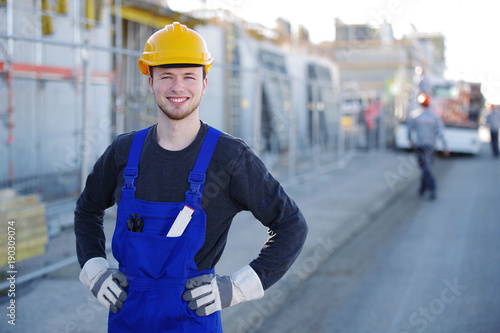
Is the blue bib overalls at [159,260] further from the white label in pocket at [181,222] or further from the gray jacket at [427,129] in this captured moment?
the gray jacket at [427,129]

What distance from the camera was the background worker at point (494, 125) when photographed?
61.5 ft

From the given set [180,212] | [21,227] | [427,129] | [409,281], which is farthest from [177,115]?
[427,129]

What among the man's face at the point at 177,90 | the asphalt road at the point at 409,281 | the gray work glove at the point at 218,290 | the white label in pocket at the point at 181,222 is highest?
the man's face at the point at 177,90

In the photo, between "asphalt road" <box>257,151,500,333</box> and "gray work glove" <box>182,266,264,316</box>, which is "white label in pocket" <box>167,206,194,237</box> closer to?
"gray work glove" <box>182,266,264,316</box>

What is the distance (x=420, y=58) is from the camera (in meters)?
33.2

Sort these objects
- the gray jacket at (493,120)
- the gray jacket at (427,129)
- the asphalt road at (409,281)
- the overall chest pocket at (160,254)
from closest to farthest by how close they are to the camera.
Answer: the overall chest pocket at (160,254) < the asphalt road at (409,281) < the gray jacket at (427,129) < the gray jacket at (493,120)

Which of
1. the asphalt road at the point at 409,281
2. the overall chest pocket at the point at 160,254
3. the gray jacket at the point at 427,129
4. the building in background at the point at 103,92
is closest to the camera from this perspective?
the overall chest pocket at the point at 160,254

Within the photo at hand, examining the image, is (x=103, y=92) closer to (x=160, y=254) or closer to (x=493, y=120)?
(x=160, y=254)

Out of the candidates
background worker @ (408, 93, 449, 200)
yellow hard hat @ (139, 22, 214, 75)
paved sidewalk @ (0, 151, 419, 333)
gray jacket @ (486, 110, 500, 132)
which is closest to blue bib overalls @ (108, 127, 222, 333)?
yellow hard hat @ (139, 22, 214, 75)

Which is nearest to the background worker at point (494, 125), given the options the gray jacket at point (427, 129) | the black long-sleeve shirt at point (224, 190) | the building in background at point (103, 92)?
the building in background at point (103, 92)

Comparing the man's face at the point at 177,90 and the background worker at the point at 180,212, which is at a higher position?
the man's face at the point at 177,90

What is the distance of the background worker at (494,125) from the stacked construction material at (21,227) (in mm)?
17002

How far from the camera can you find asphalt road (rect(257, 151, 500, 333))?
4648 mm

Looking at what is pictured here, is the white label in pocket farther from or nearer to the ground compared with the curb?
farther from the ground
